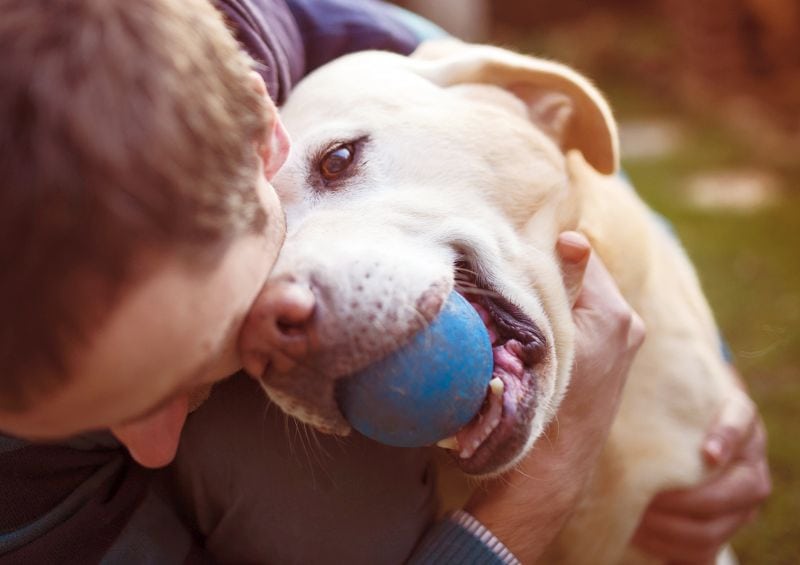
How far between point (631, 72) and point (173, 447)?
4.15m

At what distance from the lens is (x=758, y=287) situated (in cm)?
275

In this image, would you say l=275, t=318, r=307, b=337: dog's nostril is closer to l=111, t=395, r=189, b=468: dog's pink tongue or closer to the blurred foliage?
l=111, t=395, r=189, b=468: dog's pink tongue

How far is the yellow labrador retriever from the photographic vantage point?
3.56 feet

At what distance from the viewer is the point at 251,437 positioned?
1.25 meters

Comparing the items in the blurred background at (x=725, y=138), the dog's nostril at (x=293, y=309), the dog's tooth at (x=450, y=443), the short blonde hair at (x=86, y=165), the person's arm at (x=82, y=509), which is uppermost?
the short blonde hair at (x=86, y=165)

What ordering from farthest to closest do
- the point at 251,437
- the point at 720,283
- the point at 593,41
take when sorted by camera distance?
the point at 593,41, the point at 720,283, the point at 251,437

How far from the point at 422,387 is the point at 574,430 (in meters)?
0.42

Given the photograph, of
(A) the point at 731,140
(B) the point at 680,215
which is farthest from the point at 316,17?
(A) the point at 731,140

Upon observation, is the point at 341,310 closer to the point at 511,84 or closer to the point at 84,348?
the point at 84,348

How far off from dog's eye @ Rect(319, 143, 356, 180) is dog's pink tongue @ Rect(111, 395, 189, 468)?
0.40 meters

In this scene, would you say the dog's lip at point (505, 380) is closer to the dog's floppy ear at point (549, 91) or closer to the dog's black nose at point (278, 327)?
the dog's black nose at point (278, 327)

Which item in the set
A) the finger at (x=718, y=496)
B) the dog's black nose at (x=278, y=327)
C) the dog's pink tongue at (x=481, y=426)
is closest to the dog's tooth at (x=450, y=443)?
the dog's pink tongue at (x=481, y=426)

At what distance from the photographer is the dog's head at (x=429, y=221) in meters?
1.06

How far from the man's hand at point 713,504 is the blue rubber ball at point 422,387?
61 cm
